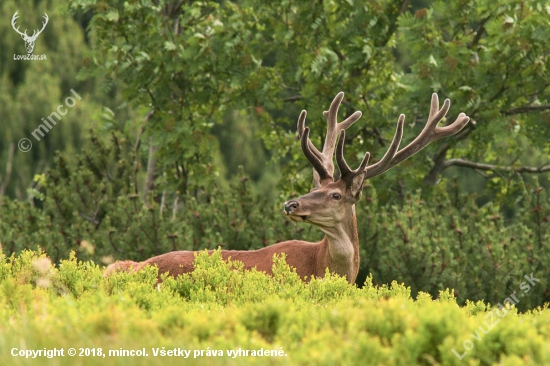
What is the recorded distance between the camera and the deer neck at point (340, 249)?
24.2 ft

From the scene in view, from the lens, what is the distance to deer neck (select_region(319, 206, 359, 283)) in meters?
7.38

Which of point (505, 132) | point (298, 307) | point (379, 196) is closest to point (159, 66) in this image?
point (379, 196)

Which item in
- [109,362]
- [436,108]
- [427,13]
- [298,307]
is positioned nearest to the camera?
[109,362]

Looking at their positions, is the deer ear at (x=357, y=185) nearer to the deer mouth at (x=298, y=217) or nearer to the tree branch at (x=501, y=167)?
the deer mouth at (x=298, y=217)

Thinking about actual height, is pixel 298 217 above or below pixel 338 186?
below

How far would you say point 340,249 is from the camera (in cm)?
739

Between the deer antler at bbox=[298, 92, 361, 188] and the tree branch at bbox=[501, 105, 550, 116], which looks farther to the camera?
the tree branch at bbox=[501, 105, 550, 116]

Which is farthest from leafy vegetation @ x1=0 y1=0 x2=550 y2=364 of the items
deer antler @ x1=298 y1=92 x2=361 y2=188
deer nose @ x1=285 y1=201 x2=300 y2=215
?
deer nose @ x1=285 y1=201 x2=300 y2=215

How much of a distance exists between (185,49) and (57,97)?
38.7 feet

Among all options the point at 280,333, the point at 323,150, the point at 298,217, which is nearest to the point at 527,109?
the point at 323,150

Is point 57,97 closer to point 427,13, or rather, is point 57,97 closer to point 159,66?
point 159,66

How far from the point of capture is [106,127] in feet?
41.8

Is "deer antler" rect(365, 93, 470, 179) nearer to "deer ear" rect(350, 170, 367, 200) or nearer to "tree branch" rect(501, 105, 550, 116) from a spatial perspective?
"deer ear" rect(350, 170, 367, 200)

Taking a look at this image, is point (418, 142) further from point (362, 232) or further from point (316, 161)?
point (362, 232)
